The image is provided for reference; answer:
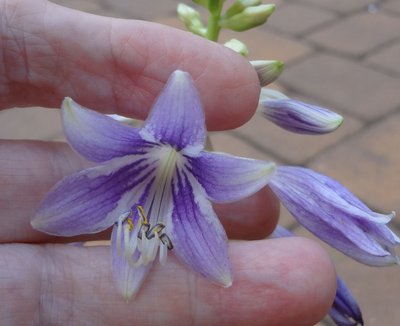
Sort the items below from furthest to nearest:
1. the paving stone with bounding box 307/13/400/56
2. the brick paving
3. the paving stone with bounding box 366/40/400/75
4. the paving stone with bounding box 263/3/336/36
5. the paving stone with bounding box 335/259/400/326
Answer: the paving stone with bounding box 263/3/336/36
the paving stone with bounding box 307/13/400/56
the paving stone with bounding box 366/40/400/75
the brick paving
the paving stone with bounding box 335/259/400/326

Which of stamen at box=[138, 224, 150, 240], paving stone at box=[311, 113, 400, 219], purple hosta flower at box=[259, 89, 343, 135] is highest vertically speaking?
purple hosta flower at box=[259, 89, 343, 135]

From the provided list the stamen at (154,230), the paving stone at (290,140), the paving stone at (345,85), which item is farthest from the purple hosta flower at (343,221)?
the paving stone at (345,85)

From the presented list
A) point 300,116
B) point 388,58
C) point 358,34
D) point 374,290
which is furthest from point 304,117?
point 358,34

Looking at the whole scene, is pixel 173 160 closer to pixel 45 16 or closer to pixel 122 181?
pixel 122 181

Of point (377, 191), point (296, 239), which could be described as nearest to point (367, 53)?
point (377, 191)

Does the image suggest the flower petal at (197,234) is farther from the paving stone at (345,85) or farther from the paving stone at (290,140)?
the paving stone at (345,85)

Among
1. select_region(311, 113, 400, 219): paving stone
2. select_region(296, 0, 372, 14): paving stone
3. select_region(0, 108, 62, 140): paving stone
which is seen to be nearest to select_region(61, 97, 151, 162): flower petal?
select_region(311, 113, 400, 219): paving stone

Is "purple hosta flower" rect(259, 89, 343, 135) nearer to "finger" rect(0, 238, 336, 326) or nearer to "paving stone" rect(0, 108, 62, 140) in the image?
"finger" rect(0, 238, 336, 326)
